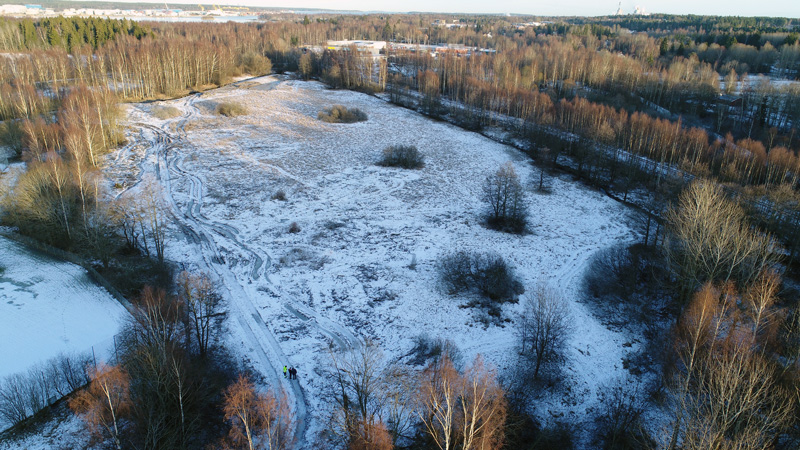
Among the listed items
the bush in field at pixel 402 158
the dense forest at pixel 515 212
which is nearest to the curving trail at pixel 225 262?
the dense forest at pixel 515 212

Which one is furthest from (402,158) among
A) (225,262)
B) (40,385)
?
(40,385)

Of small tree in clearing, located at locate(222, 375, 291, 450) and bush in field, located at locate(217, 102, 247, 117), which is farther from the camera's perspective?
bush in field, located at locate(217, 102, 247, 117)

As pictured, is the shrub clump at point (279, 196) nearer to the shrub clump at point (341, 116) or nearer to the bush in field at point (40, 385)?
the bush in field at point (40, 385)

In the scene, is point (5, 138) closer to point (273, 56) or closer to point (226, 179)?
point (226, 179)

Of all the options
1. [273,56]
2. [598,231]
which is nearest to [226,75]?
[273,56]

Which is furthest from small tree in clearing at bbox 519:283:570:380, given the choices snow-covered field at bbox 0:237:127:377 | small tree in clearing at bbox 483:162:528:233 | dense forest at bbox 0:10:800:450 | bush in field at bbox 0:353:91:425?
snow-covered field at bbox 0:237:127:377

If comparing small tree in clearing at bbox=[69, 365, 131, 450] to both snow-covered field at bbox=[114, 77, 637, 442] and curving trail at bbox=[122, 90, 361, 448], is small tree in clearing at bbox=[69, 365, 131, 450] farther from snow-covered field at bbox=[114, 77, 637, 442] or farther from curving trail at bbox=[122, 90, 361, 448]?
snow-covered field at bbox=[114, 77, 637, 442]
